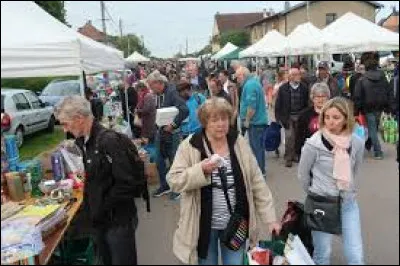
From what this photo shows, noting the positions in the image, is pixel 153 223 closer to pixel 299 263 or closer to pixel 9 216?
pixel 9 216

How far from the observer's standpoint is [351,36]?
13.1 meters

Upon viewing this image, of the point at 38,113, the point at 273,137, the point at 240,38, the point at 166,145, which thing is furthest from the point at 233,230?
the point at 240,38

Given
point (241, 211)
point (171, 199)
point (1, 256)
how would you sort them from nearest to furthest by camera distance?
1. point (1, 256)
2. point (241, 211)
3. point (171, 199)

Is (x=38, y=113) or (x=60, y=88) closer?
(x=38, y=113)

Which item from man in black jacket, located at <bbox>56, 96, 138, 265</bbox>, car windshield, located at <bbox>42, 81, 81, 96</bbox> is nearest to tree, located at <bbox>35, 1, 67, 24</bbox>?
car windshield, located at <bbox>42, 81, 81, 96</bbox>

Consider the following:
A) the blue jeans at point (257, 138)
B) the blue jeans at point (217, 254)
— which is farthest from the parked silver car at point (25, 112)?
the blue jeans at point (217, 254)

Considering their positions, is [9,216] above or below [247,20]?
below

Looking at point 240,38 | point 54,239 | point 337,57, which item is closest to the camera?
point 54,239

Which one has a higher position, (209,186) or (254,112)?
(254,112)

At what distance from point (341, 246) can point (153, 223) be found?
10.1 ft

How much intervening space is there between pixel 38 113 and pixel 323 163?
1403 cm

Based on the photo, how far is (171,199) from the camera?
796 centimetres

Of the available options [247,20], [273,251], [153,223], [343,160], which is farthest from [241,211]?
[247,20]

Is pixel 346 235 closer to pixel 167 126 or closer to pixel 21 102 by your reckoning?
pixel 167 126
